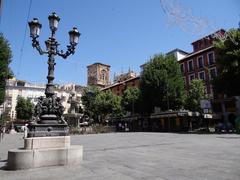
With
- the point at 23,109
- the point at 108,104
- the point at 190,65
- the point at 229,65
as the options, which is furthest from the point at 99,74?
the point at 229,65

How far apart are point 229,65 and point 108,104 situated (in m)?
31.1

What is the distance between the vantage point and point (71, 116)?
39.8 meters

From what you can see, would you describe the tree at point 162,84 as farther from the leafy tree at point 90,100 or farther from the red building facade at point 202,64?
the leafy tree at point 90,100

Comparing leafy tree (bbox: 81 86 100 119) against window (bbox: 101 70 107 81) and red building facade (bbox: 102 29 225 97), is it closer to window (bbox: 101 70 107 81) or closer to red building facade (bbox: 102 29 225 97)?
red building facade (bbox: 102 29 225 97)

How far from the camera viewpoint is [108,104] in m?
50.5

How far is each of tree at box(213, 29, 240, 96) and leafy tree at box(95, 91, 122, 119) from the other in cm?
2893

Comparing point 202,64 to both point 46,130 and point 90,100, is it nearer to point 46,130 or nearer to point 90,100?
point 90,100

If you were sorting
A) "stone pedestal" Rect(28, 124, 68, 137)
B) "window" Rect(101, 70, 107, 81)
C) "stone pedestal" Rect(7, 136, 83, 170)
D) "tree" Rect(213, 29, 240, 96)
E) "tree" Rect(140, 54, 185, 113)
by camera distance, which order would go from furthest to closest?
1. "window" Rect(101, 70, 107, 81)
2. "tree" Rect(140, 54, 185, 113)
3. "tree" Rect(213, 29, 240, 96)
4. "stone pedestal" Rect(28, 124, 68, 137)
5. "stone pedestal" Rect(7, 136, 83, 170)

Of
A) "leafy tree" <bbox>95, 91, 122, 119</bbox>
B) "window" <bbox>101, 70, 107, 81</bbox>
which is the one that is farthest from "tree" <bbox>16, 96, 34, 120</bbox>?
"window" <bbox>101, 70, 107, 81</bbox>

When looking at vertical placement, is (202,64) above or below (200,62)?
below

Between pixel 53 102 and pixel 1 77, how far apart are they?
15.2 meters

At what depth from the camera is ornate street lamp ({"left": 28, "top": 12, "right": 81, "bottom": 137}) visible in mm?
7309

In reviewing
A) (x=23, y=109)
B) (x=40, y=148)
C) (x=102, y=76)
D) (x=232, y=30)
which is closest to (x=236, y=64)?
(x=232, y=30)

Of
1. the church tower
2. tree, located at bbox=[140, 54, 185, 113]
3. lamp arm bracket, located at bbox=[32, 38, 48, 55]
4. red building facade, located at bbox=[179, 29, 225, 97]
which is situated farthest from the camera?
the church tower
